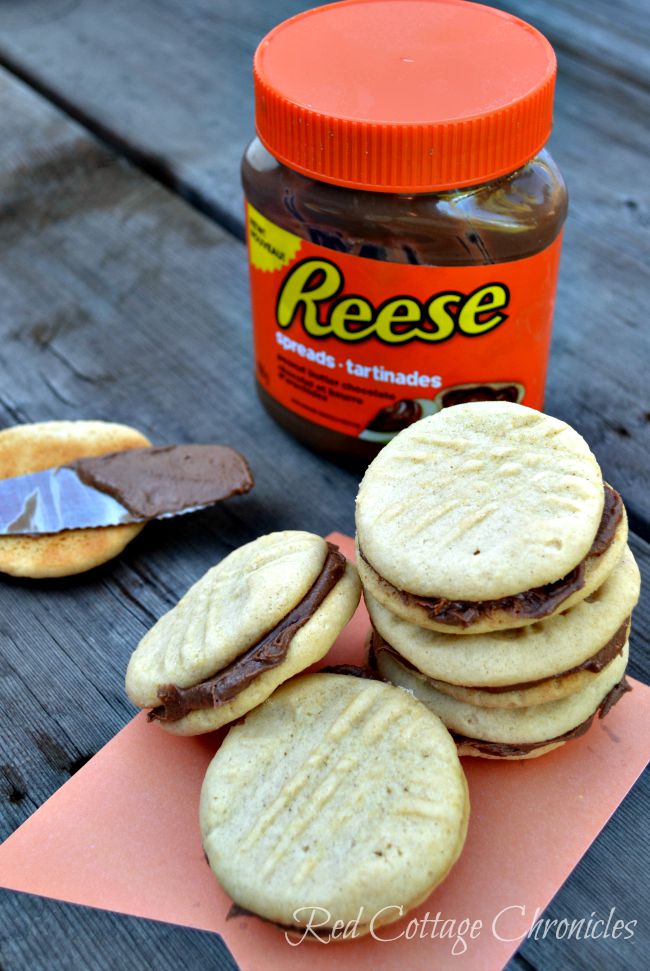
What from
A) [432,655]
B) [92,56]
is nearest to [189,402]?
[432,655]

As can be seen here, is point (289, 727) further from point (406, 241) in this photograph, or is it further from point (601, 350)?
point (601, 350)

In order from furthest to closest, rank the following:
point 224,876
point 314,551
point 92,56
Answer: point 92,56
point 314,551
point 224,876

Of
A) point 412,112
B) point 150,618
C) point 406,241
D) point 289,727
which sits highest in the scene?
point 412,112

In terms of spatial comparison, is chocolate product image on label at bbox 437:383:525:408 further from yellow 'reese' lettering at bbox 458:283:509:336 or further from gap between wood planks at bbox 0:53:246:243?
gap between wood planks at bbox 0:53:246:243

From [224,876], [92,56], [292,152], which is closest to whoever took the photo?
[224,876]

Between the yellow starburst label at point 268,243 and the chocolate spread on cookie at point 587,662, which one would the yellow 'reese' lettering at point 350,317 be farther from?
the chocolate spread on cookie at point 587,662

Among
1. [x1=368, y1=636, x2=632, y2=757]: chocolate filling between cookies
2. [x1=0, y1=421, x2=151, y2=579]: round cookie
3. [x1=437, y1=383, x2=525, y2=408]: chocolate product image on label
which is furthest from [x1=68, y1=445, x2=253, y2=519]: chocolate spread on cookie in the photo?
[x1=368, y1=636, x2=632, y2=757]: chocolate filling between cookies

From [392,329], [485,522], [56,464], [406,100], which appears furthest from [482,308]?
[56,464]

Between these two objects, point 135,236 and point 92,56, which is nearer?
point 135,236
